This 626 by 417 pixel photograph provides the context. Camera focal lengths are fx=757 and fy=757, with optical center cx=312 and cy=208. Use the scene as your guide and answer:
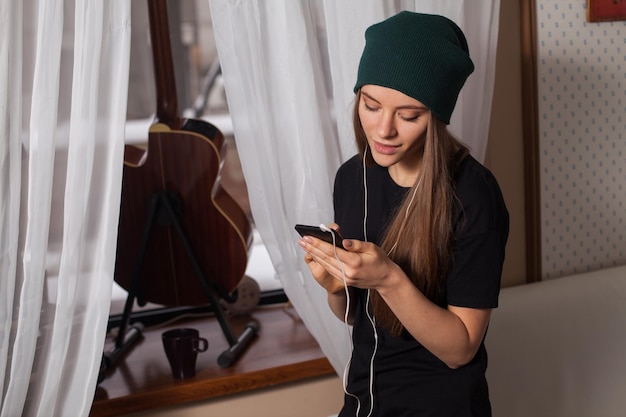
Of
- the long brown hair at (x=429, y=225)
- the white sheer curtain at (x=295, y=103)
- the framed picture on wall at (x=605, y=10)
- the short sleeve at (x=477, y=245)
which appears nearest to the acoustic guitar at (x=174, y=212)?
the white sheer curtain at (x=295, y=103)

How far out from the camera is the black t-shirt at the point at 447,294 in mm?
1224

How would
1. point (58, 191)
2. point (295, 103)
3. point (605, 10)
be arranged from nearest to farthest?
1. point (58, 191)
2. point (295, 103)
3. point (605, 10)

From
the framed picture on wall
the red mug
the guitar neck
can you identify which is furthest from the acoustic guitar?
the framed picture on wall


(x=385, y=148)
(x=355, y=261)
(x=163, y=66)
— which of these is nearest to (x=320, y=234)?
(x=355, y=261)

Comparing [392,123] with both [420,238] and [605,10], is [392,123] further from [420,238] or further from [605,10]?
[605,10]

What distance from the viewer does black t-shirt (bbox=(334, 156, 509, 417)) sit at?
1224 mm

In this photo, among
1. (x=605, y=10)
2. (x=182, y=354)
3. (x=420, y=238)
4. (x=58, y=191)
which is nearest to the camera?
(x=420, y=238)

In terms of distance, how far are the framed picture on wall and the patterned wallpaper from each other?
2cm

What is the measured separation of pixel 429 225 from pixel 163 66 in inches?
39.7

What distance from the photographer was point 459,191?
4.12ft

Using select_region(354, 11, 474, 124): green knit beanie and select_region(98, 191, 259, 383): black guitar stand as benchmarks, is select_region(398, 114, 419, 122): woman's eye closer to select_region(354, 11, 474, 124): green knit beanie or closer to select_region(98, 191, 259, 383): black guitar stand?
select_region(354, 11, 474, 124): green knit beanie

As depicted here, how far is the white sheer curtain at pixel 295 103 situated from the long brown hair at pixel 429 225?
0.36m

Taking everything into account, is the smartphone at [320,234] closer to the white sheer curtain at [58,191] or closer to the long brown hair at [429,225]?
the long brown hair at [429,225]

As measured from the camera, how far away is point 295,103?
1.66 metres
